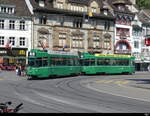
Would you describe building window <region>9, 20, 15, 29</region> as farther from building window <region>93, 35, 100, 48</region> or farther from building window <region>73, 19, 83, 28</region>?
building window <region>93, 35, 100, 48</region>

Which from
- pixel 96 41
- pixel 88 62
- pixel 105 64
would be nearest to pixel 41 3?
pixel 96 41

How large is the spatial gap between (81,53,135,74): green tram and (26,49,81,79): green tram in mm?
3675

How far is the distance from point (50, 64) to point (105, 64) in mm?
14409

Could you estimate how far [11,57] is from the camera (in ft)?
206

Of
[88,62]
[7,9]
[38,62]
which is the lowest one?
[88,62]

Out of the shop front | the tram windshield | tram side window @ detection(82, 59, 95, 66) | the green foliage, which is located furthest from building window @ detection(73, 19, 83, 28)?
the green foliage

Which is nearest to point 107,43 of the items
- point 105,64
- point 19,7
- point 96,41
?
point 96,41

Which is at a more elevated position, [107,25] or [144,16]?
[144,16]

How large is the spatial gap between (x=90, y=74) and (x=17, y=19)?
59.1 ft

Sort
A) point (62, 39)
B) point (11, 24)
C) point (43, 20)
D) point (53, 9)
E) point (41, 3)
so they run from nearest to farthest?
point (11, 24) < point (43, 20) < point (53, 9) < point (41, 3) < point (62, 39)

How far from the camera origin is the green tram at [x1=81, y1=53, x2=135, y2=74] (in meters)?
50.5

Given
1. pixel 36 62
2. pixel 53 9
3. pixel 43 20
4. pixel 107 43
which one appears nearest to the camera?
pixel 36 62

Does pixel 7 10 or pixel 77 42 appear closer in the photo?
pixel 7 10

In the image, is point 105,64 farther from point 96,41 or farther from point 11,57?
point 96,41
